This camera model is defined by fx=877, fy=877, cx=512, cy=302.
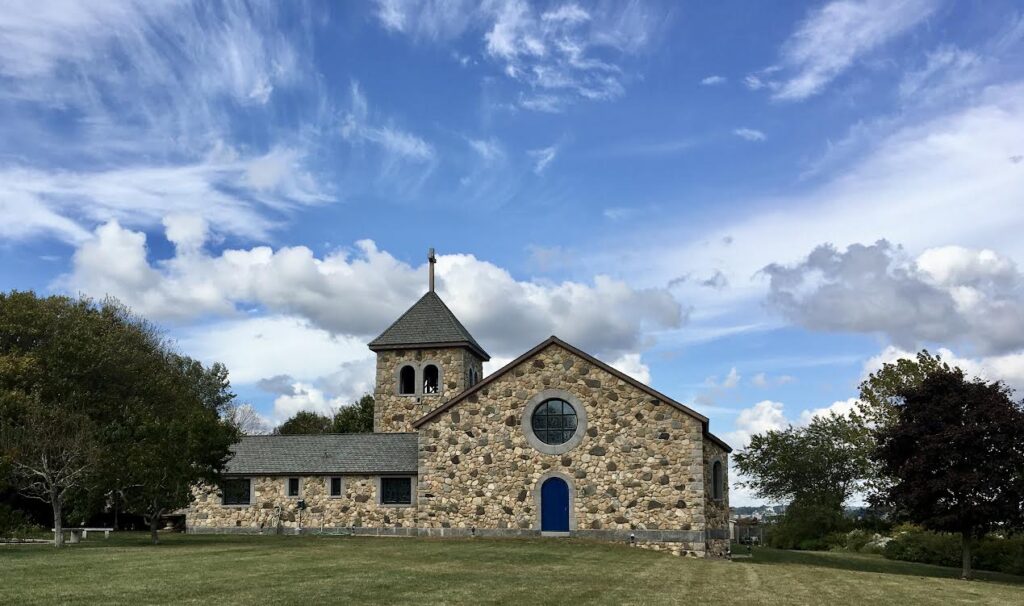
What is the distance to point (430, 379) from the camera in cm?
4444

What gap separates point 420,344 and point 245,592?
28.0 meters

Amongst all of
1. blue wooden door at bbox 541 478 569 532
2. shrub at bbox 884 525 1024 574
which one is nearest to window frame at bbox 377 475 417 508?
blue wooden door at bbox 541 478 569 532

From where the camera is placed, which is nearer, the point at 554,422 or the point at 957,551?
the point at 554,422

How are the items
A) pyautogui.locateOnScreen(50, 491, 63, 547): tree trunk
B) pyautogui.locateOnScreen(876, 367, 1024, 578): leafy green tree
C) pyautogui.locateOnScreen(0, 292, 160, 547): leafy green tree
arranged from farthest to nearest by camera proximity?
1. pyautogui.locateOnScreen(0, 292, 160, 547): leafy green tree
2. pyautogui.locateOnScreen(50, 491, 63, 547): tree trunk
3. pyautogui.locateOnScreen(876, 367, 1024, 578): leafy green tree

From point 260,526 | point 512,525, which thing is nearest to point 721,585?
point 512,525

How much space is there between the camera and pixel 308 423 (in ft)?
235

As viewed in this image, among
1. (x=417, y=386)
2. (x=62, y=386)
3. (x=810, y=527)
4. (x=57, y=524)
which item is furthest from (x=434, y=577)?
(x=810, y=527)

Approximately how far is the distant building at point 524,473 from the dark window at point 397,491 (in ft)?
0.13

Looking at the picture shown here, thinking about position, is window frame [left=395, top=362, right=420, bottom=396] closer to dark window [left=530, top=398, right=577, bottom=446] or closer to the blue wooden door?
dark window [left=530, top=398, right=577, bottom=446]

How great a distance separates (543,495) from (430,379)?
1346cm

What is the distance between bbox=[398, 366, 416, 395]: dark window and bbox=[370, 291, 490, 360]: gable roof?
4.11 feet

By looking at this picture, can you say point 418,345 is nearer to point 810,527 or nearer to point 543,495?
point 543,495

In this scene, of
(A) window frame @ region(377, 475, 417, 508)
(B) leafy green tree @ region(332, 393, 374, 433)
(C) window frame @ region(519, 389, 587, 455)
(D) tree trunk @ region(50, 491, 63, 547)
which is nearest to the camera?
(D) tree trunk @ region(50, 491, 63, 547)

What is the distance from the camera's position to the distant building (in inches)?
1240
